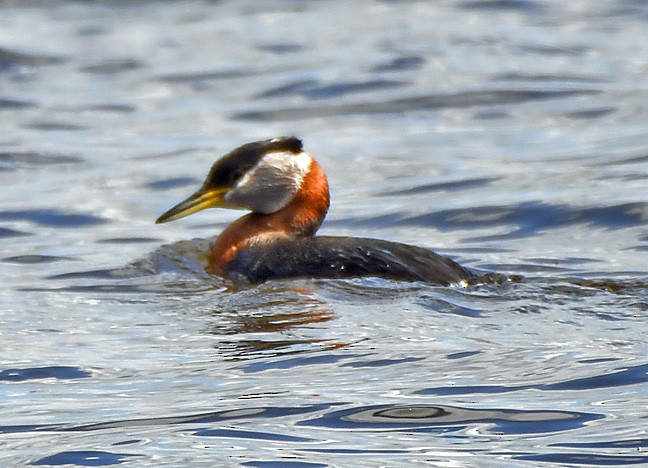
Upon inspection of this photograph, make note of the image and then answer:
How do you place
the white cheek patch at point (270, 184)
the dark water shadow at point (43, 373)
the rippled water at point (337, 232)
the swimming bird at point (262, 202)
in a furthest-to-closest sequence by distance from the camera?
the white cheek patch at point (270, 184), the swimming bird at point (262, 202), the dark water shadow at point (43, 373), the rippled water at point (337, 232)

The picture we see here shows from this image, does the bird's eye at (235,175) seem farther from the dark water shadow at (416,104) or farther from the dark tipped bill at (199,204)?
the dark water shadow at (416,104)

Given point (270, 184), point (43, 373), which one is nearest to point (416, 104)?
point (270, 184)

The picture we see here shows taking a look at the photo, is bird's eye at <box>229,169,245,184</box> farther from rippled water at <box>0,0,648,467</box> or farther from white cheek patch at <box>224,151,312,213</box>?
rippled water at <box>0,0,648,467</box>

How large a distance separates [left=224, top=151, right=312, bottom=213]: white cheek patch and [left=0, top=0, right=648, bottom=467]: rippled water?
22.3 inches

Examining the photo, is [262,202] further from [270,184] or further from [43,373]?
[43,373]

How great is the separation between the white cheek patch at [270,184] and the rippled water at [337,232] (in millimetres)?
566

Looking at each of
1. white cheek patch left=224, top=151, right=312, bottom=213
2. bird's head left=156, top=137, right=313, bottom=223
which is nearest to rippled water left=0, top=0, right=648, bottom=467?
bird's head left=156, top=137, right=313, bottom=223

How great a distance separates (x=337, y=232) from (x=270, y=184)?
4.76 feet

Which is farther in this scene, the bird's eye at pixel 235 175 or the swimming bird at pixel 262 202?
the bird's eye at pixel 235 175

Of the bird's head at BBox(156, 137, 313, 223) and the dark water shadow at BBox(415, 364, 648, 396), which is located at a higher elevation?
the bird's head at BBox(156, 137, 313, 223)

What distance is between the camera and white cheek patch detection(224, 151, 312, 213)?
32.7 ft

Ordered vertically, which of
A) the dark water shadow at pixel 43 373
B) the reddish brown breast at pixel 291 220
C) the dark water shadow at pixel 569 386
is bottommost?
the dark water shadow at pixel 569 386

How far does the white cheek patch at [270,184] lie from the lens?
9.95m

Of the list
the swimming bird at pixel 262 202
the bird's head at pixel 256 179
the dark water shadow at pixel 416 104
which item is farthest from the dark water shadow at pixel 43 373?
the dark water shadow at pixel 416 104
